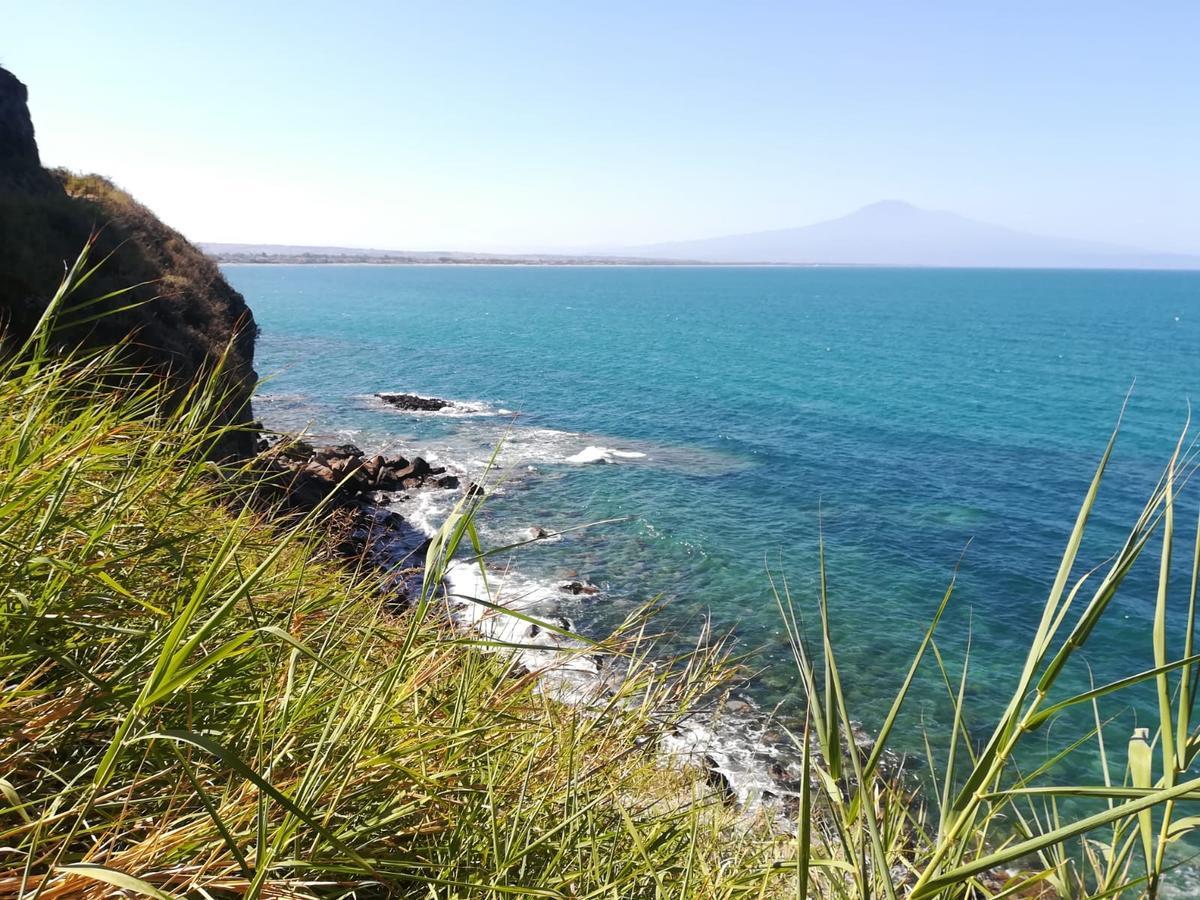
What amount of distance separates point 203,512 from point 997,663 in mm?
20678

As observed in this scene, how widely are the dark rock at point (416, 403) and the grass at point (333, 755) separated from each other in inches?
1758

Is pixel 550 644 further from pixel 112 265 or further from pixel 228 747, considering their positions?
pixel 112 265

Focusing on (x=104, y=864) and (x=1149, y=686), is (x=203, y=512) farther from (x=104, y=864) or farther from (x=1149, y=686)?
(x=1149, y=686)

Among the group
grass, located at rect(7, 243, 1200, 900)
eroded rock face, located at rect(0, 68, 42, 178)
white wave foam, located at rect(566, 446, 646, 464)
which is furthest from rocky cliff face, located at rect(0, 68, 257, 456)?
white wave foam, located at rect(566, 446, 646, 464)

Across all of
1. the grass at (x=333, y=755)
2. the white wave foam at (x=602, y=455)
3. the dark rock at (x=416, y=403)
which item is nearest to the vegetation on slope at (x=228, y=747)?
the grass at (x=333, y=755)

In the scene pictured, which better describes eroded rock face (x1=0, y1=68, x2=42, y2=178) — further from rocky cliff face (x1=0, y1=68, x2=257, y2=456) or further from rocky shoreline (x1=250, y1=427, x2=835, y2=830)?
rocky shoreline (x1=250, y1=427, x2=835, y2=830)

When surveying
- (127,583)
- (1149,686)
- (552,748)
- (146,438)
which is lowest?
(1149,686)

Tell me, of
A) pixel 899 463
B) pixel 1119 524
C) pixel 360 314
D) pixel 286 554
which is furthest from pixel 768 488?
pixel 360 314

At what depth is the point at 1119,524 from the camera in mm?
29062

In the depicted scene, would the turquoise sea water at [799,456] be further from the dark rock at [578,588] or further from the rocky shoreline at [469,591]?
the rocky shoreline at [469,591]

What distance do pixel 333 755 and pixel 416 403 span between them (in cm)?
4696

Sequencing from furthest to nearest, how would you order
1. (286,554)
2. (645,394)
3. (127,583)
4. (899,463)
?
1. (645,394)
2. (899,463)
3. (286,554)
4. (127,583)

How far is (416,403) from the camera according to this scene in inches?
1885

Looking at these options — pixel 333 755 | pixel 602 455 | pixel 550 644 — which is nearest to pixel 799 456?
pixel 602 455
